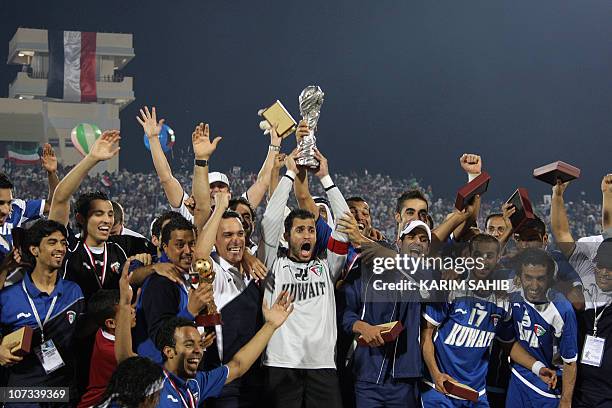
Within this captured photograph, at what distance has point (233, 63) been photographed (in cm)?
3416

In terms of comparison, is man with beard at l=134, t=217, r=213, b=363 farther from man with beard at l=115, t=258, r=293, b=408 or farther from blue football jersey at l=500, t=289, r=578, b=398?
blue football jersey at l=500, t=289, r=578, b=398

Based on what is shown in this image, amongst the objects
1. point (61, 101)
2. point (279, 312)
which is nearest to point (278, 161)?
point (279, 312)

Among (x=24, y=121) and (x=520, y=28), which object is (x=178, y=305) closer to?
(x=24, y=121)

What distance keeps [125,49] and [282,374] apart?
29875mm

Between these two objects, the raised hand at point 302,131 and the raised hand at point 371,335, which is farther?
the raised hand at point 302,131

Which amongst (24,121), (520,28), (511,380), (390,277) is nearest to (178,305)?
(390,277)

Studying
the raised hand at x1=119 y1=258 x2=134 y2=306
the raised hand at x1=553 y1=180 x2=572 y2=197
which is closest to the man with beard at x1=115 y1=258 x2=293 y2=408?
the raised hand at x1=119 y1=258 x2=134 y2=306

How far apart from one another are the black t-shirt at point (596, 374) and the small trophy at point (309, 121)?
157 centimetres

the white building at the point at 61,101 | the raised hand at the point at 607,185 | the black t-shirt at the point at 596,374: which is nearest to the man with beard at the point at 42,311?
the black t-shirt at the point at 596,374

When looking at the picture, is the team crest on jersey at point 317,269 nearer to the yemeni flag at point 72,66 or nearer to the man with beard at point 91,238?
the man with beard at point 91,238

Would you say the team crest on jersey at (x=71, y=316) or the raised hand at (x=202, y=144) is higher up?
the raised hand at (x=202, y=144)

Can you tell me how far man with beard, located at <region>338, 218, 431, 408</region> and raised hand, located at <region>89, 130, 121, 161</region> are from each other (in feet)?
3.85

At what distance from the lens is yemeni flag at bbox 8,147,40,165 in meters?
25.2

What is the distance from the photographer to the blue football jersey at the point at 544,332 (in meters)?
4.19
